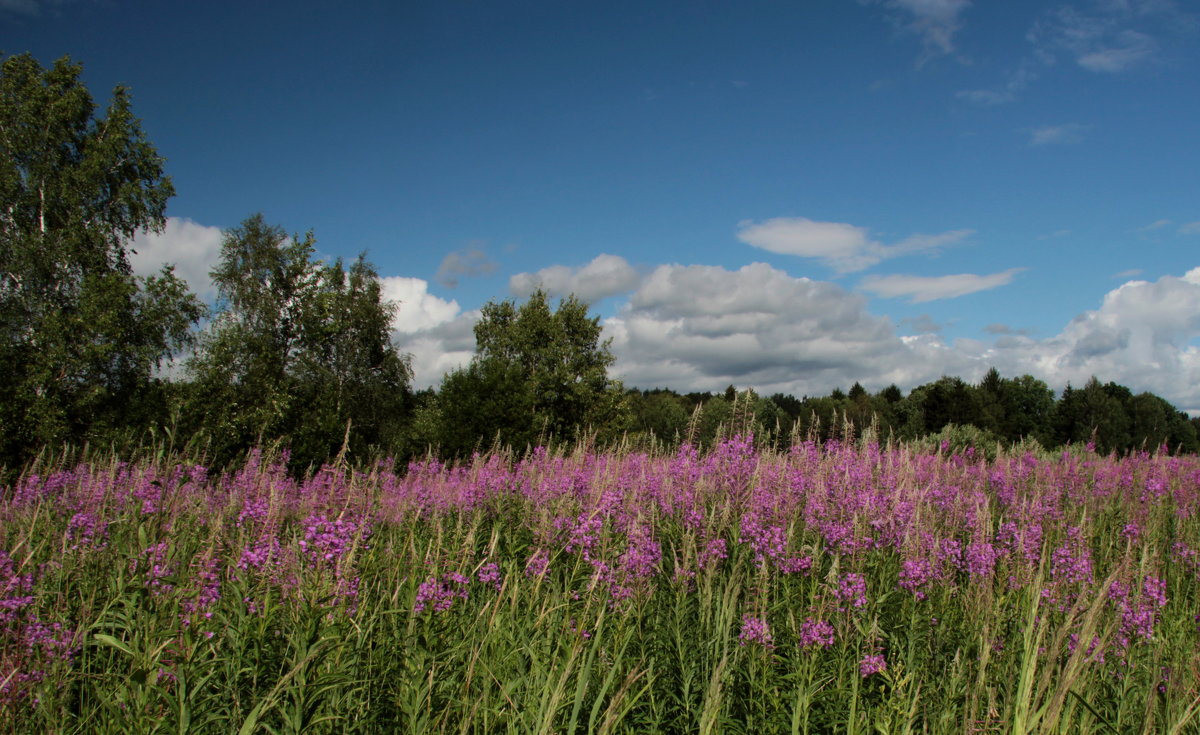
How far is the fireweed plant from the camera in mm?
2402

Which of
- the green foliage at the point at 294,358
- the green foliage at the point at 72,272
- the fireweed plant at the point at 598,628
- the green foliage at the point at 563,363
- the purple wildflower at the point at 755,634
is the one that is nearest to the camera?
the fireweed plant at the point at 598,628

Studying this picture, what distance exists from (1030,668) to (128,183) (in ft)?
102

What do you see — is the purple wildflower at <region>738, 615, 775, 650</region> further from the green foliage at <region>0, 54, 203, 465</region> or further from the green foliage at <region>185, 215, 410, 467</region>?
the green foliage at <region>0, 54, 203, 465</region>

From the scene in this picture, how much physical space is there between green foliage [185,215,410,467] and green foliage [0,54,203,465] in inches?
99.8

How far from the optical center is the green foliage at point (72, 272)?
21.5 m

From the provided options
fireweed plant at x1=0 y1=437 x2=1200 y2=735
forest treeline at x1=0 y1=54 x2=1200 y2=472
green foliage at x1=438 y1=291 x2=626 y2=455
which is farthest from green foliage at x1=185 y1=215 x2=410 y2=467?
fireweed plant at x1=0 y1=437 x2=1200 y2=735

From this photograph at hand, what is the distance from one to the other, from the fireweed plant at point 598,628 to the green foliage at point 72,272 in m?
20.7

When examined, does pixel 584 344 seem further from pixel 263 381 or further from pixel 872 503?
pixel 872 503

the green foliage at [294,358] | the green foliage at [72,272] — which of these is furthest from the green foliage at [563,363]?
the green foliage at [72,272]

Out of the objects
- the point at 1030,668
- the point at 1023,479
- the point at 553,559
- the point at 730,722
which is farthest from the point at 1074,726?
the point at 1023,479

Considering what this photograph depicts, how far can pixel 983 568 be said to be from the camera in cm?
433

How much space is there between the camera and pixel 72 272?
23.3 metres

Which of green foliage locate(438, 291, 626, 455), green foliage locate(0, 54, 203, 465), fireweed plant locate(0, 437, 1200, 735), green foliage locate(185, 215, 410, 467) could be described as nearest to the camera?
fireweed plant locate(0, 437, 1200, 735)

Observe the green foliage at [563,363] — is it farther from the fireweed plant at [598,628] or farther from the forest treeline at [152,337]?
the fireweed plant at [598,628]
